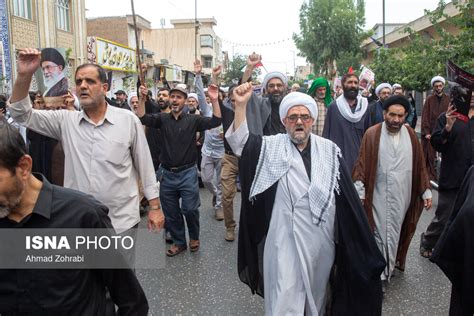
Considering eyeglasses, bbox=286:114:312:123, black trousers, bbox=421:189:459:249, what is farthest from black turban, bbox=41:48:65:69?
black trousers, bbox=421:189:459:249

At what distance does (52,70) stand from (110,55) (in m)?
23.4

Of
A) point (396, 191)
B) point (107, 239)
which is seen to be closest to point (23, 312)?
point (107, 239)

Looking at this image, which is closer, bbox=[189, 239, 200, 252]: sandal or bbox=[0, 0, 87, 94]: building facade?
bbox=[189, 239, 200, 252]: sandal

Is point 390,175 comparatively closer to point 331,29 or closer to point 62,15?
point 62,15

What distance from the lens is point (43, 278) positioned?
1774mm

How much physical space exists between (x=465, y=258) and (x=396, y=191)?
193 cm

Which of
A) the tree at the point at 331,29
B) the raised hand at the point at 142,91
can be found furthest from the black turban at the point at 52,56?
the tree at the point at 331,29

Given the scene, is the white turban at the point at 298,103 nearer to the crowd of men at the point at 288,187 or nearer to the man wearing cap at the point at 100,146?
the crowd of men at the point at 288,187

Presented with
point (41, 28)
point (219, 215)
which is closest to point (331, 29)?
Answer: point (41, 28)

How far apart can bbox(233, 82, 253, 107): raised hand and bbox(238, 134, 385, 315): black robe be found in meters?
0.25

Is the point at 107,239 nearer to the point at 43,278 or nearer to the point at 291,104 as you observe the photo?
the point at 43,278

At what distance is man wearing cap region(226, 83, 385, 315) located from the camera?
3.04m

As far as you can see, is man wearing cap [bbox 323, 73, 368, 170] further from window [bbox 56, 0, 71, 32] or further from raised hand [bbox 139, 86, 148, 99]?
window [bbox 56, 0, 71, 32]

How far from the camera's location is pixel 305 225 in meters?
3.06
